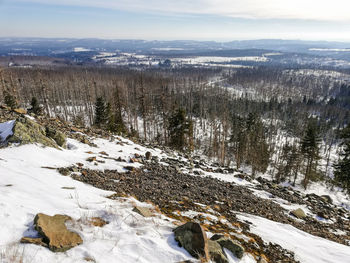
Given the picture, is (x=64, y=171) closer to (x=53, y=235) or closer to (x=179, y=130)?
(x=53, y=235)

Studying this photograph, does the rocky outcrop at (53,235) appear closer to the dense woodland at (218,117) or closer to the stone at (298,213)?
the stone at (298,213)

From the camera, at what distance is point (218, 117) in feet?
261

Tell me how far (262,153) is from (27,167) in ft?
139

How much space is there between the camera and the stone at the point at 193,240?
4.64 meters

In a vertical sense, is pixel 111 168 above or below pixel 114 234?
below

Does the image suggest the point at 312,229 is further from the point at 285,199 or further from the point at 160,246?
the point at 160,246

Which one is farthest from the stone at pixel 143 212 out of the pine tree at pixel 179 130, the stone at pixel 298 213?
the pine tree at pixel 179 130

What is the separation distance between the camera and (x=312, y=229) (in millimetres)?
10328

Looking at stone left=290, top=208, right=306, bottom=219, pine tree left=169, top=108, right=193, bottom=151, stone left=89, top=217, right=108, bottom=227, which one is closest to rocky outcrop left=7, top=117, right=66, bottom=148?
stone left=89, top=217, right=108, bottom=227

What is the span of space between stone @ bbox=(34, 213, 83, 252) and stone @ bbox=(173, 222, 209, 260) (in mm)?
2320

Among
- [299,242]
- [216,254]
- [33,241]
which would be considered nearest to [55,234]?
[33,241]

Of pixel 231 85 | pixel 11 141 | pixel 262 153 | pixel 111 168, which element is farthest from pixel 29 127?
pixel 231 85

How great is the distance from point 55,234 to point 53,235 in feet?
0.20

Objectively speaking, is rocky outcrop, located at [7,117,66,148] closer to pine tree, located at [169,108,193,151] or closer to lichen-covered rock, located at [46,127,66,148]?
lichen-covered rock, located at [46,127,66,148]
